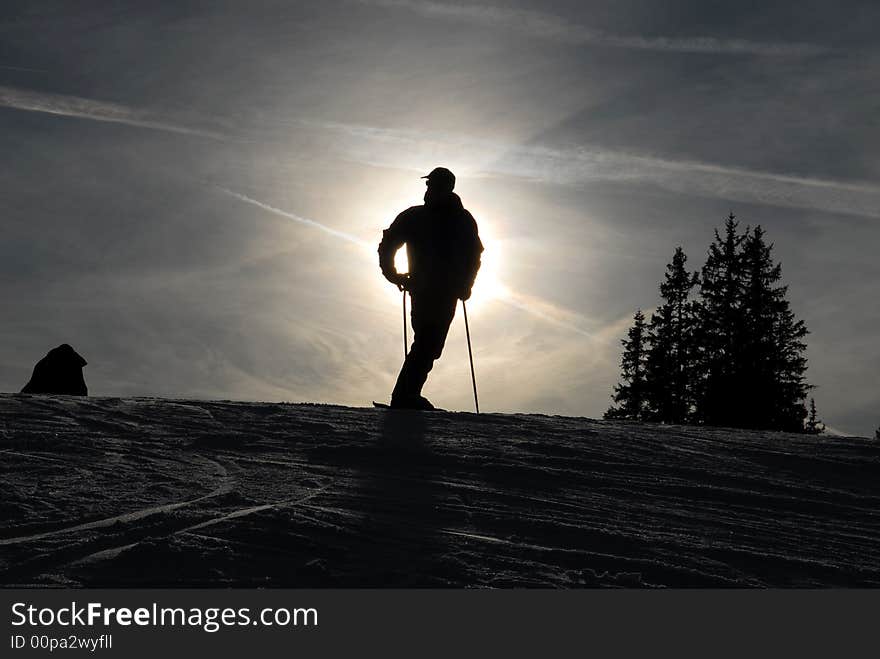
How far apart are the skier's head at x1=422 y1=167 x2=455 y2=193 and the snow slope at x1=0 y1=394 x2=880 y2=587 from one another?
3494 millimetres

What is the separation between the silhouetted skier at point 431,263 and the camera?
43.0 ft

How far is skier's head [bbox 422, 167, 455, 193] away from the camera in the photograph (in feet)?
43.5

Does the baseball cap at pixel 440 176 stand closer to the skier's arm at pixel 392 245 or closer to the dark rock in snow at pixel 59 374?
the skier's arm at pixel 392 245

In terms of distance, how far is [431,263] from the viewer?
43.4 feet

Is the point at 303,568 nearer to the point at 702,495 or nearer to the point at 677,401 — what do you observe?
the point at 702,495

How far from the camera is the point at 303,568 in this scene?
5.14m

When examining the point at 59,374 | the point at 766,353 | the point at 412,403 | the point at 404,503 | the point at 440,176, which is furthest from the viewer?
the point at 766,353

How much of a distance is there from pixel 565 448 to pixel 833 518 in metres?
2.53

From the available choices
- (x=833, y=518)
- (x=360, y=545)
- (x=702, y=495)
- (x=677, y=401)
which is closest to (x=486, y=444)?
(x=702, y=495)

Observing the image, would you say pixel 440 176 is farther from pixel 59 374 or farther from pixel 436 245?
pixel 59 374

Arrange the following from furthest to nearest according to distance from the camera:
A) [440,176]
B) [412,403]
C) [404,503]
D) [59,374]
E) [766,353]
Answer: [766,353] < [59,374] < [440,176] < [412,403] < [404,503]

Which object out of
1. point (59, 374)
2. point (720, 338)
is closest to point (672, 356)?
point (720, 338)

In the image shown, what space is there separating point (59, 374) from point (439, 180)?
8.27 m

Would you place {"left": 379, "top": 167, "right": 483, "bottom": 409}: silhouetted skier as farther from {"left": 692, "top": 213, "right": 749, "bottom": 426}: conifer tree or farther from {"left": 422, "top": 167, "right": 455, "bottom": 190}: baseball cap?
{"left": 692, "top": 213, "right": 749, "bottom": 426}: conifer tree
